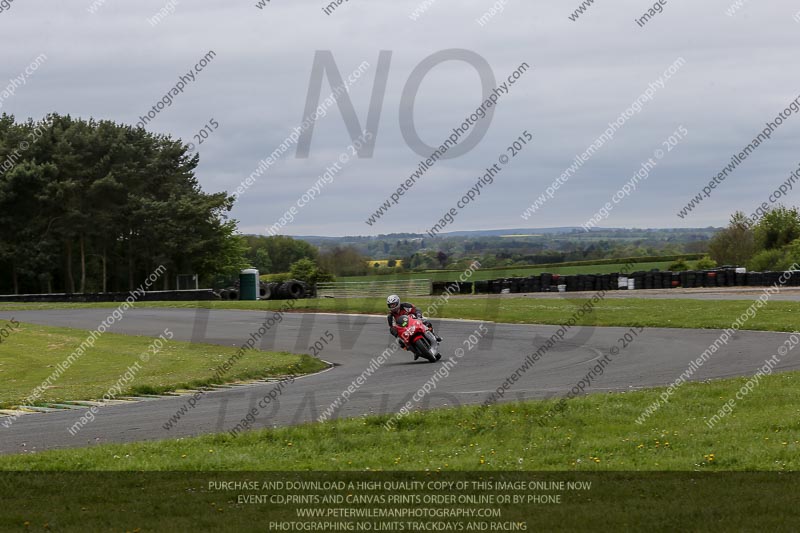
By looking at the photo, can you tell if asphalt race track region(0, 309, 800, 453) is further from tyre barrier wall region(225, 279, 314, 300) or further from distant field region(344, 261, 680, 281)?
distant field region(344, 261, 680, 281)

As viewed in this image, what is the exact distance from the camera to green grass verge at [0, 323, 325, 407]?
18.8 metres

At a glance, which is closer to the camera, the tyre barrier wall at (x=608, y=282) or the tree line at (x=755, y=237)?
the tyre barrier wall at (x=608, y=282)

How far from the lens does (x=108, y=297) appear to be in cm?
5503

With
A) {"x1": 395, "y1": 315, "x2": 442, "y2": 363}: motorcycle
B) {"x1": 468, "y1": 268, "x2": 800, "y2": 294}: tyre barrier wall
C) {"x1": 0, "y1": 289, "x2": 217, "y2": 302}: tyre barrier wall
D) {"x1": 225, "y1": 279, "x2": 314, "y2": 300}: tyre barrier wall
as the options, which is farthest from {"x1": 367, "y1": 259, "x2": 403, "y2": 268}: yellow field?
{"x1": 395, "y1": 315, "x2": 442, "y2": 363}: motorcycle

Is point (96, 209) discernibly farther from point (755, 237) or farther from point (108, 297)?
point (755, 237)

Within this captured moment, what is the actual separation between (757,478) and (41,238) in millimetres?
63264

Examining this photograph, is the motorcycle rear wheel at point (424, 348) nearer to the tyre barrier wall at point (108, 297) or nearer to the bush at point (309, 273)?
the tyre barrier wall at point (108, 297)

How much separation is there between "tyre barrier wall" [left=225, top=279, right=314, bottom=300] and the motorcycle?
3391cm

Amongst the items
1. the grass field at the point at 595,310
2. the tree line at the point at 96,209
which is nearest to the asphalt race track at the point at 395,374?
the grass field at the point at 595,310

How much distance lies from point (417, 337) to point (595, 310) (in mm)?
17594

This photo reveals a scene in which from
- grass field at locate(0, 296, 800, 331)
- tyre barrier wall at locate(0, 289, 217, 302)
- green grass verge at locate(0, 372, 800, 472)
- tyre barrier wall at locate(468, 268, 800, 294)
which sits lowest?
green grass verge at locate(0, 372, 800, 472)

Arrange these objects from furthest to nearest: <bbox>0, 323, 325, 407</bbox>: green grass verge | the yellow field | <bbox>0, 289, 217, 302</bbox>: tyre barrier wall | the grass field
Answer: the yellow field → <bbox>0, 289, 217, 302</bbox>: tyre barrier wall → the grass field → <bbox>0, 323, 325, 407</bbox>: green grass verge

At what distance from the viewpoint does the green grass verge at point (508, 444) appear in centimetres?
955

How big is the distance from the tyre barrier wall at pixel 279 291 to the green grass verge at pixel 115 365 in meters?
25.7
